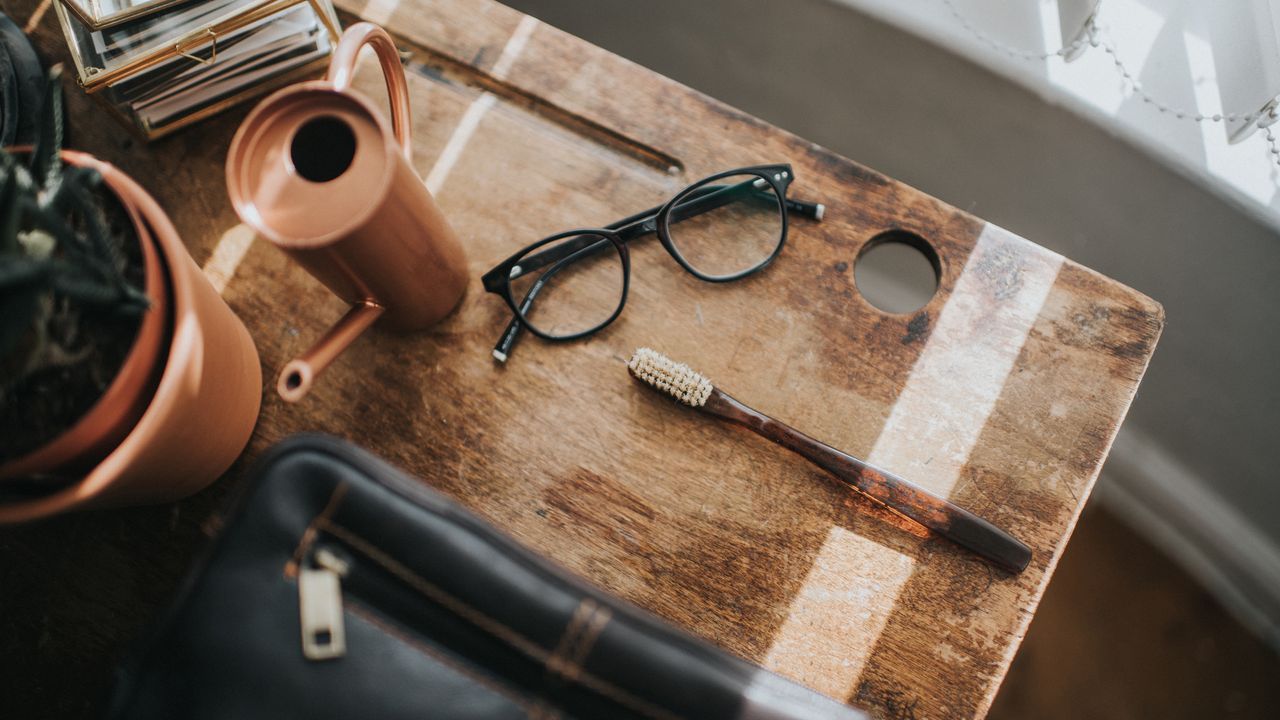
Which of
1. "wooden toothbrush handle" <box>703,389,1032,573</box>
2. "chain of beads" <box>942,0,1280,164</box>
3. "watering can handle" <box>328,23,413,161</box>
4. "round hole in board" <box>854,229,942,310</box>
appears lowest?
"wooden toothbrush handle" <box>703,389,1032,573</box>

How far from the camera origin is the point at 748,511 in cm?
64

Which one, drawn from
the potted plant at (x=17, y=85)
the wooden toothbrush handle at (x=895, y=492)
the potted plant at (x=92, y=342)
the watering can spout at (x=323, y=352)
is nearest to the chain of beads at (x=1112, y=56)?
the wooden toothbrush handle at (x=895, y=492)

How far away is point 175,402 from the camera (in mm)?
475

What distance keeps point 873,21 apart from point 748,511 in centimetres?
71

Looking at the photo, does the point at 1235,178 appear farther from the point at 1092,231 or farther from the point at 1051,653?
the point at 1051,653

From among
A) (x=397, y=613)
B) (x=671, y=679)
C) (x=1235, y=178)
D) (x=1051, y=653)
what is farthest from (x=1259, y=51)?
(x=1051, y=653)

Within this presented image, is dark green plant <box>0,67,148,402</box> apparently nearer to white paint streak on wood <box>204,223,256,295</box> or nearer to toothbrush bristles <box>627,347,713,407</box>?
white paint streak on wood <box>204,223,256,295</box>

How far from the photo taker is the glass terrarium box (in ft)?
1.99

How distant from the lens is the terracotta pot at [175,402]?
46 centimetres

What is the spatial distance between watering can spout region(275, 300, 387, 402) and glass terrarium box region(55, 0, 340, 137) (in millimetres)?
274

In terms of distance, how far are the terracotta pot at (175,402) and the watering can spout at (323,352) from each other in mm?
50

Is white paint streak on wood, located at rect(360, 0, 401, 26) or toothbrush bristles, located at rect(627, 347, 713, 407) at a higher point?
white paint streak on wood, located at rect(360, 0, 401, 26)

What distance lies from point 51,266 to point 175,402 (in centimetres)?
12

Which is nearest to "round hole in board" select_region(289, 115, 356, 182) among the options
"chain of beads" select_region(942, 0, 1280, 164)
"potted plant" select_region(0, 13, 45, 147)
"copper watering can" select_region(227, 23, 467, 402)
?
"copper watering can" select_region(227, 23, 467, 402)
